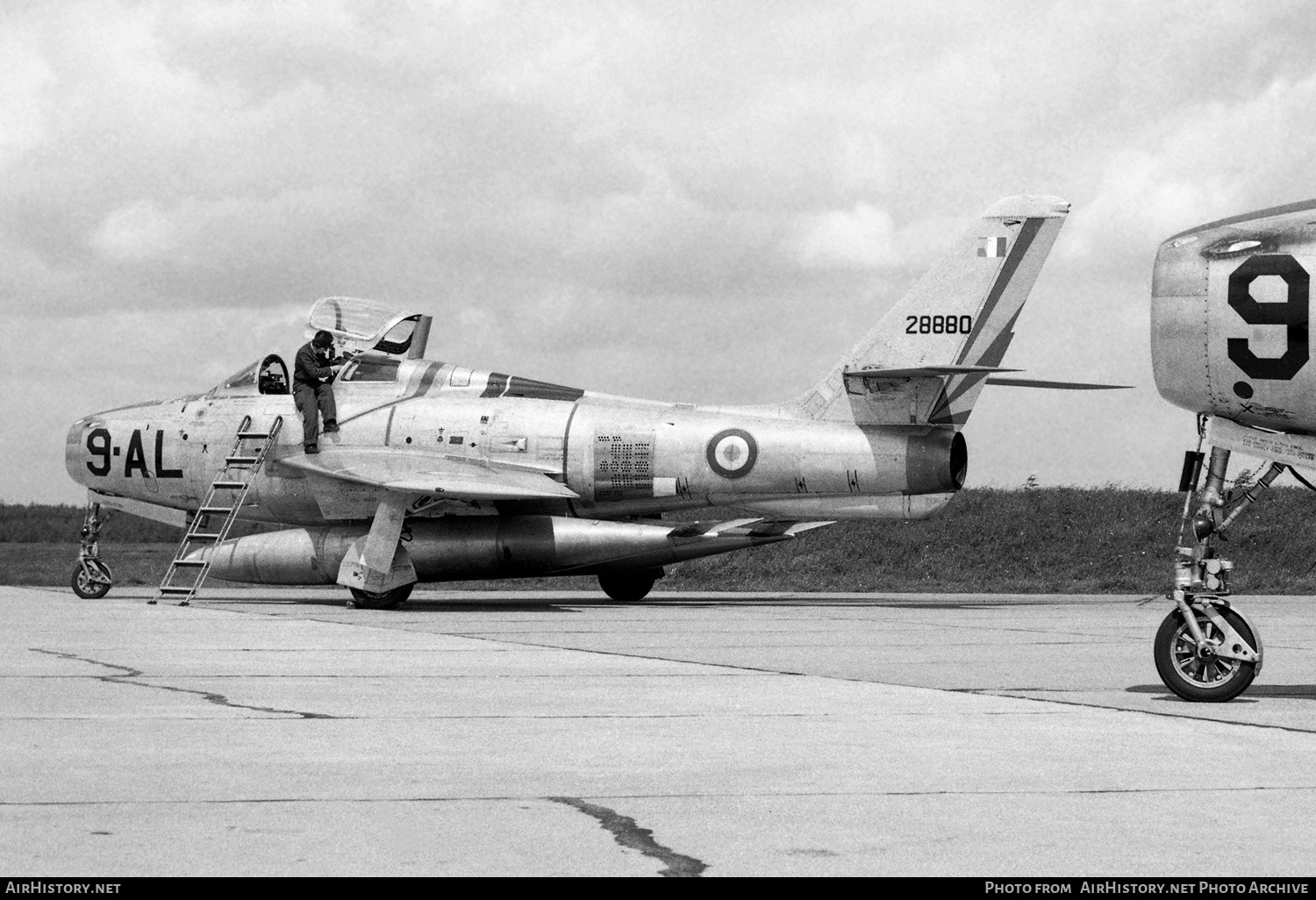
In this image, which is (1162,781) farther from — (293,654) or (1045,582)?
(1045,582)

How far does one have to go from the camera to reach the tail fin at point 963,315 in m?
20.5

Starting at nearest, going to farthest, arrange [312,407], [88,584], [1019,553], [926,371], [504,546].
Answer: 1. [926,371]
2. [504,546]
3. [312,407]
4. [88,584]
5. [1019,553]

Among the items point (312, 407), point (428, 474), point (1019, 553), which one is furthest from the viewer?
point (1019, 553)

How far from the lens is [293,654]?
13297 millimetres

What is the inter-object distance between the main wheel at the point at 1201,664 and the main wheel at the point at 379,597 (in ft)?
42.1

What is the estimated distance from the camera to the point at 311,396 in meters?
22.3

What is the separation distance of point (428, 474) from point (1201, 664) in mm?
13163

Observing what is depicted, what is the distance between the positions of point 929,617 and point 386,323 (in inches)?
349

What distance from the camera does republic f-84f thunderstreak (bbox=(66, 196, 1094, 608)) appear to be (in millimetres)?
20562

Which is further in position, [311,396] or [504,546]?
[311,396]

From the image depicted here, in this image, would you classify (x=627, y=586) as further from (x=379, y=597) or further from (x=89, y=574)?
(x=89, y=574)

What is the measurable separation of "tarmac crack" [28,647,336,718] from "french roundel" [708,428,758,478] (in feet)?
31.9

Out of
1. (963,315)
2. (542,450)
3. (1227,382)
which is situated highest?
(963,315)

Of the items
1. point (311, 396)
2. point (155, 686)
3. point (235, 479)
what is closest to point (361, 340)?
point (311, 396)
